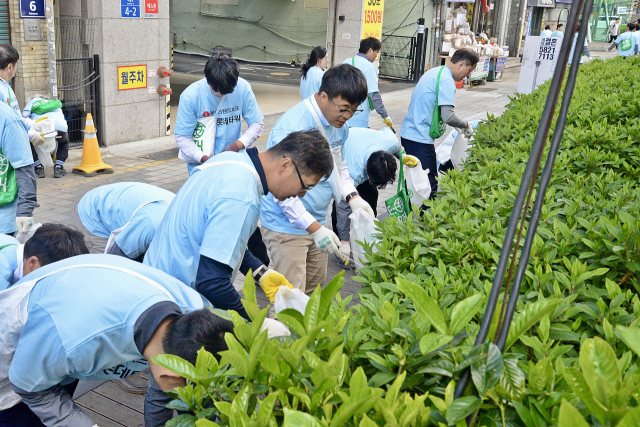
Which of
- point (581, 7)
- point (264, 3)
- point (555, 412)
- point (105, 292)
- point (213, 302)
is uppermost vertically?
point (264, 3)

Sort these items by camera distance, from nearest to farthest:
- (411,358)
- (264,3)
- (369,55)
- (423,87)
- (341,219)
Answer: (411,358)
(341,219)
(423,87)
(369,55)
(264,3)

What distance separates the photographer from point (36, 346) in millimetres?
2049

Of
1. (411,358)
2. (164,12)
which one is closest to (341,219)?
(411,358)

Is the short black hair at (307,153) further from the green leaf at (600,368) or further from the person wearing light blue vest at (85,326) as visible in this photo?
the green leaf at (600,368)

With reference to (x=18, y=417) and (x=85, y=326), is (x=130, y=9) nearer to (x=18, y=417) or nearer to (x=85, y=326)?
(x=18, y=417)

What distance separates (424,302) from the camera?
49.5 inches

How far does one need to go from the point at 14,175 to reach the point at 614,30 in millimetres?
36165

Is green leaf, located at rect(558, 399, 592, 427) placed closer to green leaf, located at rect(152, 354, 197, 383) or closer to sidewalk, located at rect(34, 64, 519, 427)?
green leaf, located at rect(152, 354, 197, 383)

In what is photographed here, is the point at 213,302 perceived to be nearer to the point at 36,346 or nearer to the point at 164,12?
the point at 36,346

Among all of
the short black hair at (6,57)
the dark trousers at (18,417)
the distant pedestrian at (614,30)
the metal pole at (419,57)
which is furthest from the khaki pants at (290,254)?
the distant pedestrian at (614,30)

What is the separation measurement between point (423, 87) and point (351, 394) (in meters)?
4.98

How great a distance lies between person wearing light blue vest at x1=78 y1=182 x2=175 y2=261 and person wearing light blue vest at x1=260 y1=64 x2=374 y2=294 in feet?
2.18

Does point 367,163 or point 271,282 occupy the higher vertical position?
point 367,163

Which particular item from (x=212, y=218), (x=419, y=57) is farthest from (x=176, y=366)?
(x=419, y=57)
